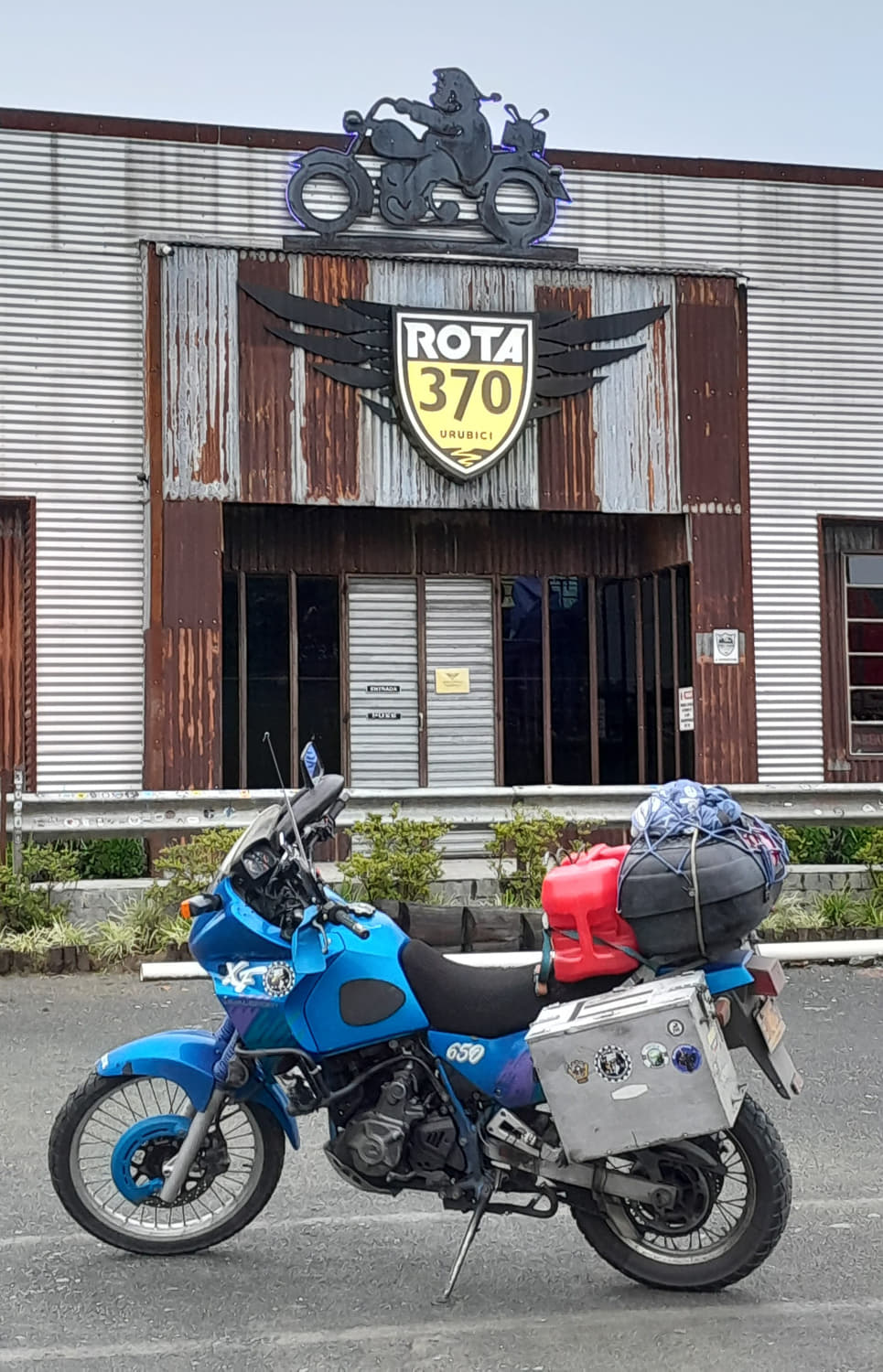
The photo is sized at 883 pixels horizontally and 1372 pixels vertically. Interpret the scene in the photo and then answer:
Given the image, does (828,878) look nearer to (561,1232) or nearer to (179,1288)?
(561,1232)

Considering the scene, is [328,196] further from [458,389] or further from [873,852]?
[873,852]

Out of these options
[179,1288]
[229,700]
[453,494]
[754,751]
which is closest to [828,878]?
[754,751]

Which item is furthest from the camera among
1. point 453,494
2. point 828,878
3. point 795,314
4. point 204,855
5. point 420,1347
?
point 795,314

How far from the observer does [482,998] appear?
A: 437 centimetres

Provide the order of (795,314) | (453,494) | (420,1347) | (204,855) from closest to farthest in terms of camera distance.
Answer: (420,1347)
(204,855)
(453,494)
(795,314)

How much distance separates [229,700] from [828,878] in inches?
275

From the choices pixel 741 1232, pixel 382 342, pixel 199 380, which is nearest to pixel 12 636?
pixel 199 380

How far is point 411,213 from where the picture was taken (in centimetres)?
1552

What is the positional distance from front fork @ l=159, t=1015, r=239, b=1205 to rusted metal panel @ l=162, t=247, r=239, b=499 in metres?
10.6

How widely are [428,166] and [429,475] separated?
3.36 metres

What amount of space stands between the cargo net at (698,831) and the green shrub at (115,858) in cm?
1035

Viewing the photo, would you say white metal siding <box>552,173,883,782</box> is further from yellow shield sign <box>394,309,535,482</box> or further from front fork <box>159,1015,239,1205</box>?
front fork <box>159,1015,239,1205</box>

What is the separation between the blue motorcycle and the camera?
4.29 metres

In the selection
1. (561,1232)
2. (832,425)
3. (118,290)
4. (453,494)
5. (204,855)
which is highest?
(118,290)
